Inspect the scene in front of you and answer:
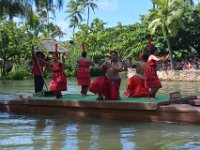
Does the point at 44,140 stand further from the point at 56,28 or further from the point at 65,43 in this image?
the point at 56,28

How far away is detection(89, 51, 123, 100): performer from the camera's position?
358 inches

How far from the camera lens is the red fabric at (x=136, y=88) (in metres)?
9.45

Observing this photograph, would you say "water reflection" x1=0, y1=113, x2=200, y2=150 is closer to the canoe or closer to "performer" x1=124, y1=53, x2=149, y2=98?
the canoe

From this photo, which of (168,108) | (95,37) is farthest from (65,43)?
(168,108)

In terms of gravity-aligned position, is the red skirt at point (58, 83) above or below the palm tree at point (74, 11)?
below

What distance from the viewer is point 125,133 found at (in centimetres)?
734

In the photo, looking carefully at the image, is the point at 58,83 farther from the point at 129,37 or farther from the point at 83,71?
the point at 129,37

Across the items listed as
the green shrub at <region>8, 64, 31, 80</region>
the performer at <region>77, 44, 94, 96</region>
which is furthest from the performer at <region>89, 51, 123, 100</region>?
the green shrub at <region>8, 64, 31, 80</region>

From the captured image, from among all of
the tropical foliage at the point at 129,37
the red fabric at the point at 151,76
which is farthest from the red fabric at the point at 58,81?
the tropical foliage at the point at 129,37

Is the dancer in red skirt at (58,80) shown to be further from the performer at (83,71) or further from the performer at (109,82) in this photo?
the performer at (109,82)

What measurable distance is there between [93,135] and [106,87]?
2.13 metres

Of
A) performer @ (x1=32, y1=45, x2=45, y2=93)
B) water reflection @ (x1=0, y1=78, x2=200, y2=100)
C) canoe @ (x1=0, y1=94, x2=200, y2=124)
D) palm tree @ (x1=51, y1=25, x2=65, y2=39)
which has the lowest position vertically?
canoe @ (x1=0, y1=94, x2=200, y2=124)

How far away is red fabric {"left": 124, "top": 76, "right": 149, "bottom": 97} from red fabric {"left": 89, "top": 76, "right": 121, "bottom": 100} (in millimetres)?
559

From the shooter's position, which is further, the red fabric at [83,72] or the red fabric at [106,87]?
the red fabric at [83,72]
